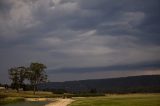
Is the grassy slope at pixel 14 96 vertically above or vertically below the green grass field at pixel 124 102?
above

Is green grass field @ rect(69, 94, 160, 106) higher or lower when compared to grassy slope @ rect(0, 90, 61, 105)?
lower

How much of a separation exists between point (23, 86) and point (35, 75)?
2318 centimetres

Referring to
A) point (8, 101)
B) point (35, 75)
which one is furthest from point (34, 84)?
point (8, 101)

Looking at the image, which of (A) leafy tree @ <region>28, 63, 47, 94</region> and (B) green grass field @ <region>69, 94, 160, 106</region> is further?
(A) leafy tree @ <region>28, 63, 47, 94</region>

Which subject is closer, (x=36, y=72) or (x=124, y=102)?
(x=124, y=102)

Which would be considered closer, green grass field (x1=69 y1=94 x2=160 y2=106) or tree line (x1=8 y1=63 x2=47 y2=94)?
green grass field (x1=69 y1=94 x2=160 y2=106)

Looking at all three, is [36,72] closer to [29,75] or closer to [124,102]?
[29,75]

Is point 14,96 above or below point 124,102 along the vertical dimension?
above

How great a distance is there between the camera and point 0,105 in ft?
289

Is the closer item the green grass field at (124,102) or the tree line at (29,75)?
the green grass field at (124,102)

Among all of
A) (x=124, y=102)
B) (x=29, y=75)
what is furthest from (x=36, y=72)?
(x=124, y=102)

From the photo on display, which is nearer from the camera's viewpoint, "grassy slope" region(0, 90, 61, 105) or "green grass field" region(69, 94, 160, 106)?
"green grass field" region(69, 94, 160, 106)

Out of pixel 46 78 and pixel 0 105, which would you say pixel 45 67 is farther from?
pixel 0 105

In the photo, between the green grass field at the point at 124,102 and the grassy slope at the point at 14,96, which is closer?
the green grass field at the point at 124,102
